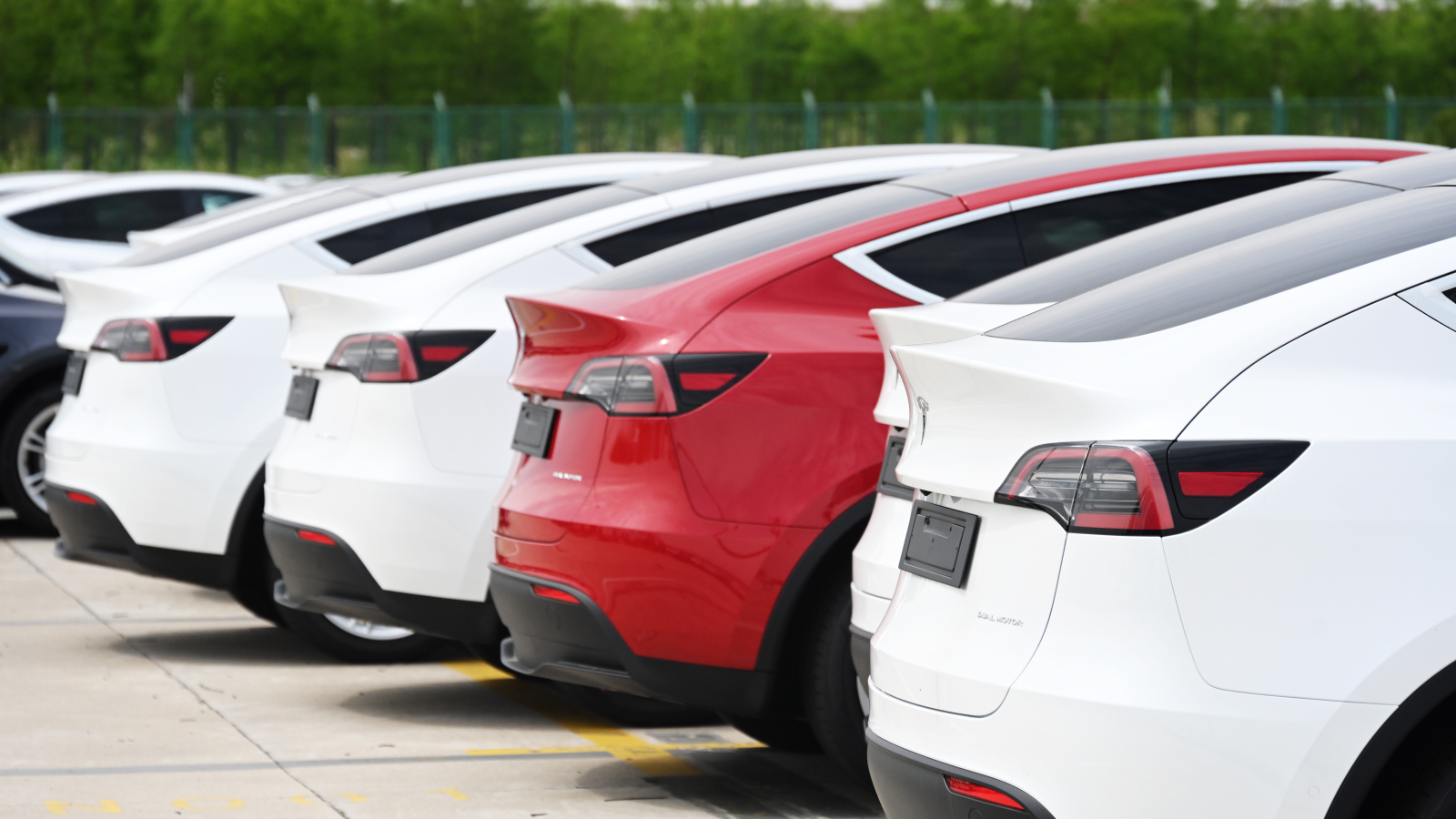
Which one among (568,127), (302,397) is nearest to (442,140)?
(568,127)

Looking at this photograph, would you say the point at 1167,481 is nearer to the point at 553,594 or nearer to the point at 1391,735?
the point at 1391,735

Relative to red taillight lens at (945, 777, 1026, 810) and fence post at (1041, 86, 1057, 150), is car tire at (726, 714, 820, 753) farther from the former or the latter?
fence post at (1041, 86, 1057, 150)

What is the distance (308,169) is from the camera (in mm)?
40969

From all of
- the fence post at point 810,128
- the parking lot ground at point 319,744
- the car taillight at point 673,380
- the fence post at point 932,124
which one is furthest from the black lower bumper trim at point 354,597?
the fence post at point 810,128

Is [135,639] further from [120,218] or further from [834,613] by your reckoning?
[120,218]

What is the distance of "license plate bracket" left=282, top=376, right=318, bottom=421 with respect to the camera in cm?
616

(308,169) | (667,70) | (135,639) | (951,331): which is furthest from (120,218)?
(667,70)

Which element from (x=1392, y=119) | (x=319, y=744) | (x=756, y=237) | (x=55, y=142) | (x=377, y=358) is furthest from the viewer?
(x=55, y=142)

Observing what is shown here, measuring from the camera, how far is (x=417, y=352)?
225 inches

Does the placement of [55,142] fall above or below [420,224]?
above

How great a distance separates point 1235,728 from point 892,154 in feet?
12.0

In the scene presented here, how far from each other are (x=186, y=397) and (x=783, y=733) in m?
2.94

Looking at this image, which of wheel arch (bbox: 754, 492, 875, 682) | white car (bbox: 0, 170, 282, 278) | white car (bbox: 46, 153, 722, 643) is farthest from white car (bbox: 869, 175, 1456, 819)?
white car (bbox: 0, 170, 282, 278)

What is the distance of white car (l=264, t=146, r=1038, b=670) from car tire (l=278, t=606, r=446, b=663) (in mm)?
570
